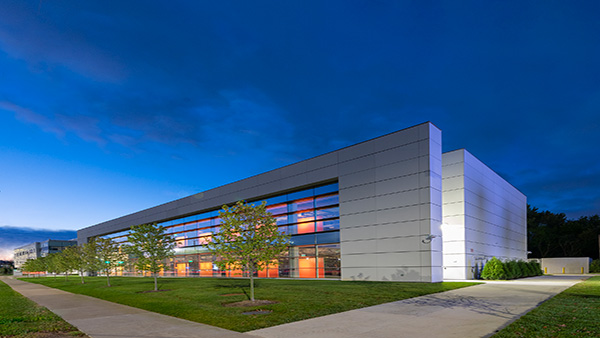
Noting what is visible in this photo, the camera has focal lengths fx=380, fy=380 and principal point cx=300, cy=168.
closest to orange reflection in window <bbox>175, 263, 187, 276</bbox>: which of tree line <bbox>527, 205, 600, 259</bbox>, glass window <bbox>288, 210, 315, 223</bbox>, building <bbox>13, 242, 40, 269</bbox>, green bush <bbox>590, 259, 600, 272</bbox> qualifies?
glass window <bbox>288, 210, 315, 223</bbox>

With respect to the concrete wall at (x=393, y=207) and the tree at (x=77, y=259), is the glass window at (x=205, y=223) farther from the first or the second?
the concrete wall at (x=393, y=207)

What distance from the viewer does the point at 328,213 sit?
34.9 meters

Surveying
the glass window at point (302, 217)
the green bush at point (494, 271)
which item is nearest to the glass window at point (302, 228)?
the glass window at point (302, 217)

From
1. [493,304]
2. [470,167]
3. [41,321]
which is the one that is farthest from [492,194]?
[41,321]

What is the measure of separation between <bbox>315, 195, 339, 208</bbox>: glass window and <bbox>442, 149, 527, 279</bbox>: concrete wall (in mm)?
9415

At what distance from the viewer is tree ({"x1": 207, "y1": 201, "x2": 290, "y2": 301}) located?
55.1ft

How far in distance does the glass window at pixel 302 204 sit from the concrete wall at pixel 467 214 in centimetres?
1202

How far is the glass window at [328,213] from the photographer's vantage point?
112 feet

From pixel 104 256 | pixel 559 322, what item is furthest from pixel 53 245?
pixel 559 322

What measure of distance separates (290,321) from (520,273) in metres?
29.7

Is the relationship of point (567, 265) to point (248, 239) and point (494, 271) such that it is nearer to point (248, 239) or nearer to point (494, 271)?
point (494, 271)

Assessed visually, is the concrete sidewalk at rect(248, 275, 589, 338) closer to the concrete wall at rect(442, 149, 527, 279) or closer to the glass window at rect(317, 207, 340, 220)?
the concrete wall at rect(442, 149, 527, 279)

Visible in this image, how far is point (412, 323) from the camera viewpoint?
1061 centimetres

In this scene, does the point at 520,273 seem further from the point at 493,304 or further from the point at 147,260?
the point at 147,260
